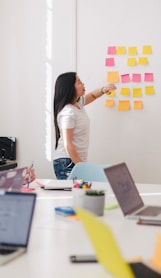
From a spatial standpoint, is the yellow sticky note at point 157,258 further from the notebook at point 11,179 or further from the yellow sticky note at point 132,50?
the yellow sticky note at point 132,50

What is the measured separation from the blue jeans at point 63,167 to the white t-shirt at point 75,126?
0.04 m

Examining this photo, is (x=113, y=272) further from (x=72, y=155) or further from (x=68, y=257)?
(x=72, y=155)

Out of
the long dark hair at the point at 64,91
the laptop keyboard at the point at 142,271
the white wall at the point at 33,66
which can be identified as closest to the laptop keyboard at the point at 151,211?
the laptop keyboard at the point at 142,271

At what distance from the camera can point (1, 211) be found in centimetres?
129

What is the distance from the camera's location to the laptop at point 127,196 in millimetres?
1755

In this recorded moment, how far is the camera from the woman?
331cm

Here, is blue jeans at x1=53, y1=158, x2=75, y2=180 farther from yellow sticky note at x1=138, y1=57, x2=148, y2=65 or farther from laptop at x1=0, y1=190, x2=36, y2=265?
laptop at x1=0, y1=190, x2=36, y2=265

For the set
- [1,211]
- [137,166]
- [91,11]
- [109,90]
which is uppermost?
[91,11]

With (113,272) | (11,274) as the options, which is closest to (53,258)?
(11,274)

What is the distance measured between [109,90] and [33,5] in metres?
1.08

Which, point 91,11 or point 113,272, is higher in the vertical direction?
point 91,11

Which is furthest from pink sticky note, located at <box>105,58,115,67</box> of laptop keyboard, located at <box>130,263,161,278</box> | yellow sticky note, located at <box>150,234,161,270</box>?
laptop keyboard, located at <box>130,263,161,278</box>

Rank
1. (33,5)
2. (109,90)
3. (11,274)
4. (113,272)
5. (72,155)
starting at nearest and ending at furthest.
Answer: (113,272), (11,274), (72,155), (109,90), (33,5)

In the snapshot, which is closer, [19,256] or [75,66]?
[19,256]
